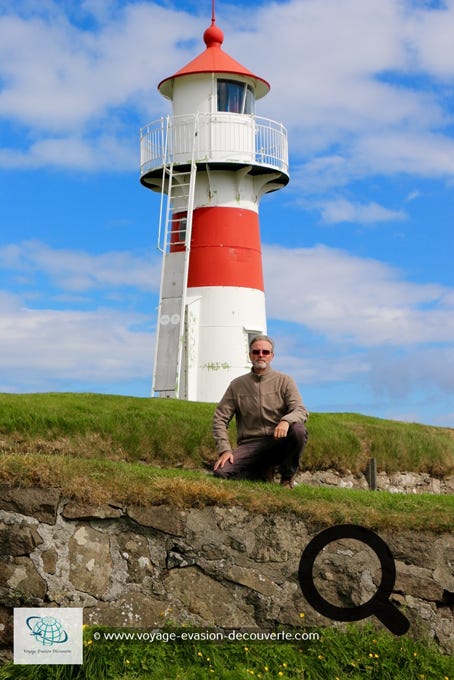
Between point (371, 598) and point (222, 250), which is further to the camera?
point (222, 250)

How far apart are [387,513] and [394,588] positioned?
33.2 inches

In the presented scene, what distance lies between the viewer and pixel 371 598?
28.7 feet

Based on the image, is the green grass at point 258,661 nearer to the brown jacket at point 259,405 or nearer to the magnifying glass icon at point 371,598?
the magnifying glass icon at point 371,598

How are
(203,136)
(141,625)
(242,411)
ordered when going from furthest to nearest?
(203,136) < (242,411) < (141,625)

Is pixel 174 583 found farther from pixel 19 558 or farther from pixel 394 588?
pixel 394 588

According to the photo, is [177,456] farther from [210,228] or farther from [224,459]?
[210,228]

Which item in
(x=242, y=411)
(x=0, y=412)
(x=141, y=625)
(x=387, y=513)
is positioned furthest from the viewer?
(x=0, y=412)

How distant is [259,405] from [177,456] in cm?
533

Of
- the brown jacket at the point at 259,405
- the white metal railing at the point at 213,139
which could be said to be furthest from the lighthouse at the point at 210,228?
the brown jacket at the point at 259,405

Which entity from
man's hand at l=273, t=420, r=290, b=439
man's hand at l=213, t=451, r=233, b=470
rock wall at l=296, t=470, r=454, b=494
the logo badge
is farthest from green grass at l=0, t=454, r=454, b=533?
rock wall at l=296, t=470, r=454, b=494

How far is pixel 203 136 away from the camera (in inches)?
860

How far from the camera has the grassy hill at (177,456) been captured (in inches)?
360

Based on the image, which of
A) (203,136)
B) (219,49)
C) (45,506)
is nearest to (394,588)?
(45,506)

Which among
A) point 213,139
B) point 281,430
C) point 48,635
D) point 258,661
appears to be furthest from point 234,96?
point 258,661
